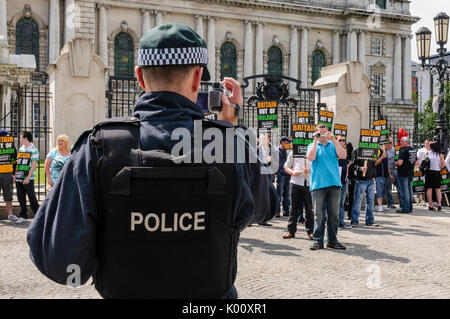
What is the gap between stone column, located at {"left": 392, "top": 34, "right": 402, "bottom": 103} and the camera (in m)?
54.0

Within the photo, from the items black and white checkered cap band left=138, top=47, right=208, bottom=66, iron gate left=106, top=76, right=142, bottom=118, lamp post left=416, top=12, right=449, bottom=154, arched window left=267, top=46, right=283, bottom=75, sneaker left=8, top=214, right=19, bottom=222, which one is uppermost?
arched window left=267, top=46, right=283, bottom=75

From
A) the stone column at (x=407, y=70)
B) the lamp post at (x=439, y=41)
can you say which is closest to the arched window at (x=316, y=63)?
the stone column at (x=407, y=70)

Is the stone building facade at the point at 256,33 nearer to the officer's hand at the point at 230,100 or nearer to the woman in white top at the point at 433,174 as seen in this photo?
the woman in white top at the point at 433,174

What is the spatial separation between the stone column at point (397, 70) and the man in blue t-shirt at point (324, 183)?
161 ft

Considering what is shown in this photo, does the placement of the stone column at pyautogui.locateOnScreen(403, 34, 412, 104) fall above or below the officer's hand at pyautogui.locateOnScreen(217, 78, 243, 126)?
above

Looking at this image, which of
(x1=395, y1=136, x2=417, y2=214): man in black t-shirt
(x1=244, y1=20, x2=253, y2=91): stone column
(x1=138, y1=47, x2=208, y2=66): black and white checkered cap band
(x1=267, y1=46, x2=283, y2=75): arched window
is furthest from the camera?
(x1=267, y1=46, x2=283, y2=75): arched window

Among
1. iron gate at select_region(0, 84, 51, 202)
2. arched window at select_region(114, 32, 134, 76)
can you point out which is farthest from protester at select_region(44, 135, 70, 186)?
arched window at select_region(114, 32, 134, 76)

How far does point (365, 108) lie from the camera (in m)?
14.2

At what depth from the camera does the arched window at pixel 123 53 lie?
44469 millimetres

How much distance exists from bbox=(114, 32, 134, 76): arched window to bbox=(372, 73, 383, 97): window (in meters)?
25.4

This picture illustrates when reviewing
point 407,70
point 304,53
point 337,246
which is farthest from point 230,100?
point 407,70

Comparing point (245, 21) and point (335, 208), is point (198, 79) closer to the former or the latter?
point (335, 208)

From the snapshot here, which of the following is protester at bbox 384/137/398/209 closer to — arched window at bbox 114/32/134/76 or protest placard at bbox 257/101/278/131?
protest placard at bbox 257/101/278/131
